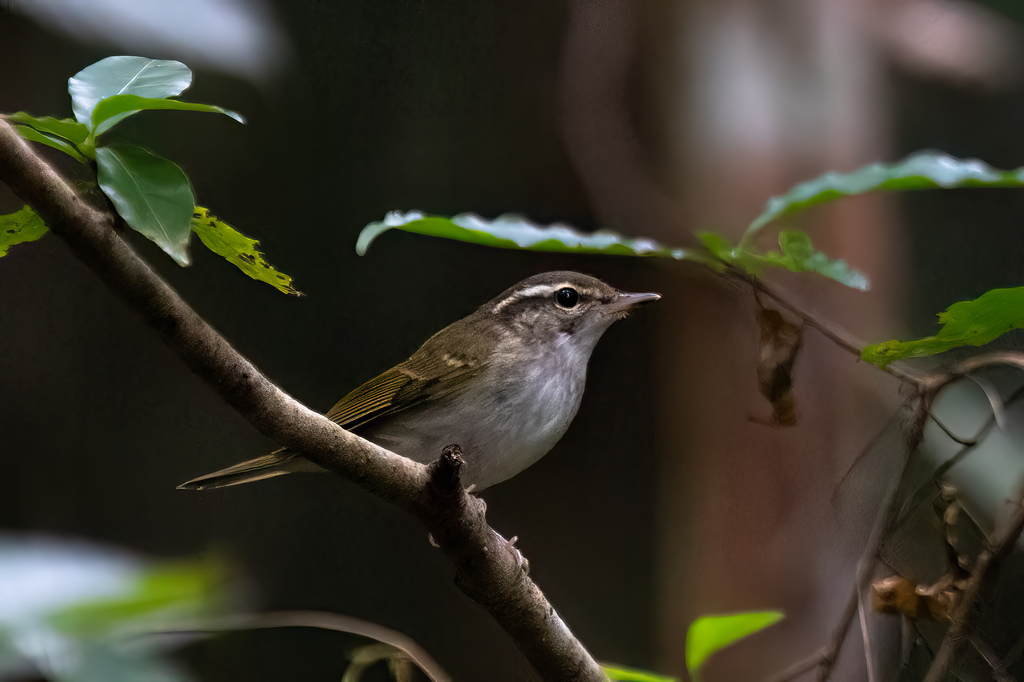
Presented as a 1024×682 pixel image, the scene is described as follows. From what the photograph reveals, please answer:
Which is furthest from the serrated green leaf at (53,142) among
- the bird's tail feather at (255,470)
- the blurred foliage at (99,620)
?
the bird's tail feather at (255,470)

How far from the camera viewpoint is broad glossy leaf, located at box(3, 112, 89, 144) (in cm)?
58

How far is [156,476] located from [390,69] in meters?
0.89

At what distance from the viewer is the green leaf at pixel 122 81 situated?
0.64 m

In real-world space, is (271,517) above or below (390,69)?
below

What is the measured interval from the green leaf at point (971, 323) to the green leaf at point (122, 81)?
28.2 inches

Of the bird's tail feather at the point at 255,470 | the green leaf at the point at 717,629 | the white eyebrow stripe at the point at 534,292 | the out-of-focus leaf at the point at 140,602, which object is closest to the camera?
the out-of-focus leaf at the point at 140,602

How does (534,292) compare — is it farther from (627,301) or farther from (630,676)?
(630,676)

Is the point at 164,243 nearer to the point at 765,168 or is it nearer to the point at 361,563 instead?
the point at 361,563

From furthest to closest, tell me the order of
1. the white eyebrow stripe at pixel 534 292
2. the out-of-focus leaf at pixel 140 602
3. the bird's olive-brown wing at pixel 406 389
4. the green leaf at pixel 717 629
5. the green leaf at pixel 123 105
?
the white eyebrow stripe at pixel 534 292
the bird's olive-brown wing at pixel 406 389
the green leaf at pixel 717 629
the green leaf at pixel 123 105
the out-of-focus leaf at pixel 140 602

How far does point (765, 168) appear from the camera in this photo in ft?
5.96

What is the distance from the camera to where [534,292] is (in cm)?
139

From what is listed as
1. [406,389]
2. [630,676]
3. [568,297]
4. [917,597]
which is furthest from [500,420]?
[917,597]

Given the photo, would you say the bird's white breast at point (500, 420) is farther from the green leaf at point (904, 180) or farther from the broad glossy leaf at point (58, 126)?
the broad glossy leaf at point (58, 126)

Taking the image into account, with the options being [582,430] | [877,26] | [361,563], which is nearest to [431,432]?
[361,563]
